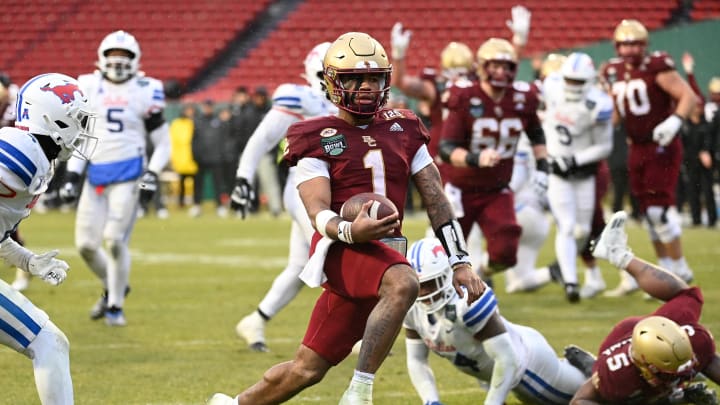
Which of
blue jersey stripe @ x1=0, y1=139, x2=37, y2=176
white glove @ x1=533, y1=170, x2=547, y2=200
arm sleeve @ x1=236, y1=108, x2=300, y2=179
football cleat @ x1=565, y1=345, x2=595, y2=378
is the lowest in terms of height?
football cleat @ x1=565, y1=345, x2=595, y2=378

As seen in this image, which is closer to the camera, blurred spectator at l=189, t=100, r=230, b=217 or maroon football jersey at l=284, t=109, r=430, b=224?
maroon football jersey at l=284, t=109, r=430, b=224

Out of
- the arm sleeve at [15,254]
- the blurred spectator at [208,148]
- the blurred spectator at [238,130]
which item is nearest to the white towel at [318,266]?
the arm sleeve at [15,254]

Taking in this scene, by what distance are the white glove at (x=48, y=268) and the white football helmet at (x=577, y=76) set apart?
17.4ft

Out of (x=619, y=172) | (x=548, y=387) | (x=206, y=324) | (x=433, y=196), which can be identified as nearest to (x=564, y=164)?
(x=206, y=324)

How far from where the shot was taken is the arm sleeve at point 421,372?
501 centimetres

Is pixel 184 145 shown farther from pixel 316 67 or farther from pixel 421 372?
pixel 421 372

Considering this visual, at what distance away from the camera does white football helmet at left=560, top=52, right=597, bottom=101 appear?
877cm

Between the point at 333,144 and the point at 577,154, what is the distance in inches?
190

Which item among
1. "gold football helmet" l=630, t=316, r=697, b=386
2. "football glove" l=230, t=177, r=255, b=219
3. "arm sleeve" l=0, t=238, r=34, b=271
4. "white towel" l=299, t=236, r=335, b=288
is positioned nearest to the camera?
"white towel" l=299, t=236, r=335, b=288

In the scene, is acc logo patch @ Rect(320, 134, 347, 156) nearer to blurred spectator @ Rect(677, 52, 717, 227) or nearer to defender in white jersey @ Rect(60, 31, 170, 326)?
defender in white jersey @ Rect(60, 31, 170, 326)

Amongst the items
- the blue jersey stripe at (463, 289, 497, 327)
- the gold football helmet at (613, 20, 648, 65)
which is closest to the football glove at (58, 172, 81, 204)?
the blue jersey stripe at (463, 289, 497, 327)

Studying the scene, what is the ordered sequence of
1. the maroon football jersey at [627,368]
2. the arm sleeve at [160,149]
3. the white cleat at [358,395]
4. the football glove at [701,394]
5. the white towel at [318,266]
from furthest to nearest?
the arm sleeve at [160,149] < the football glove at [701,394] < the maroon football jersey at [627,368] < the white towel at [318,266] < the white cleat at [358,395]

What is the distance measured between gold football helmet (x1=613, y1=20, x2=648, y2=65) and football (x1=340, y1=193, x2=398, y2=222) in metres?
5.22

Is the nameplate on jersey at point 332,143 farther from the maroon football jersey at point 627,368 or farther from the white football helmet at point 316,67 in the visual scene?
the white football helmet at point 316,67
